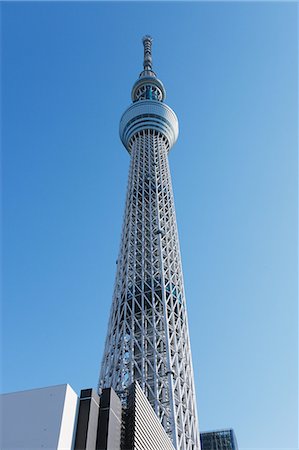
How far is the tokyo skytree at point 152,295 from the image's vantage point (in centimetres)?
3875

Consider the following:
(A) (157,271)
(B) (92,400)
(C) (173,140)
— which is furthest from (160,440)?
(C) (173,140)

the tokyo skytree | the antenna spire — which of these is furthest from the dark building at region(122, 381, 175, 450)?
the antenna spire

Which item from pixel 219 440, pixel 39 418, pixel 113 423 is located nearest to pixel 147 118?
pixel 113 423

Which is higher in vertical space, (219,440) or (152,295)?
(152,295)

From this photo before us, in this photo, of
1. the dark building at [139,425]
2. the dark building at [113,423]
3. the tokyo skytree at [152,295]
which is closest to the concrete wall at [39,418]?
the dark building at [113,423]

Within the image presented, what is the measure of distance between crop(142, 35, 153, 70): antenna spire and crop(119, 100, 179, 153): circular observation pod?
52.7 ft

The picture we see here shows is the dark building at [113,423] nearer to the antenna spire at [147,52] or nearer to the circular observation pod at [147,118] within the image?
the circular observation pod at [147,118]

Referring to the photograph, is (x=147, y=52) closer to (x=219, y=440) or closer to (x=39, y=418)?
(x=219, y=440)

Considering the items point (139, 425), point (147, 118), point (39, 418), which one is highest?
point (147, 118)

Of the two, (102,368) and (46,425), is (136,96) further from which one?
(46,425)

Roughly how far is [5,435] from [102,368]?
25.7 m

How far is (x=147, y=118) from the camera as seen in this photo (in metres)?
68.4

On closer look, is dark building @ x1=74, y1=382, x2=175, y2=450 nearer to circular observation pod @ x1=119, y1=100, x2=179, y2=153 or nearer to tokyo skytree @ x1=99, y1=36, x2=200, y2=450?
tokyo skytree @ x1=99, y1=36, x2=200, y2=450

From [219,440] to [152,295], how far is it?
141ft
